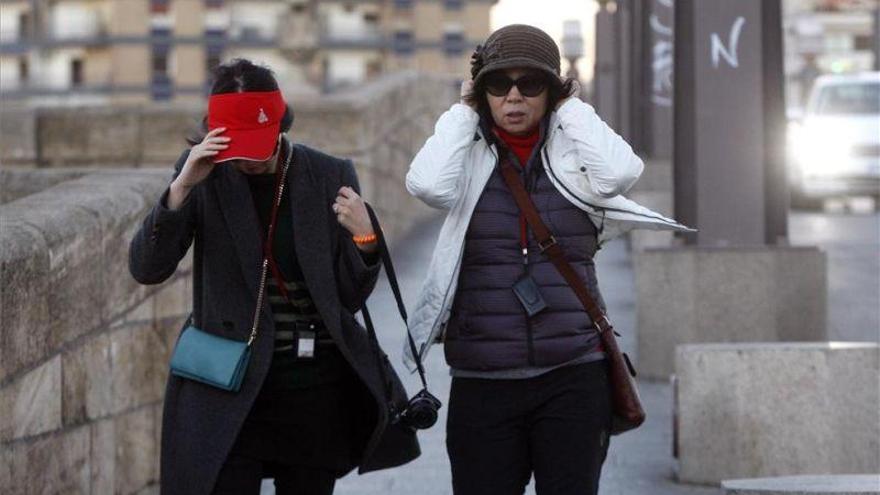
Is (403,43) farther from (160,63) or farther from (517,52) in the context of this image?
(517,52)

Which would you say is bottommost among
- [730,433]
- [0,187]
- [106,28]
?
[730,433]

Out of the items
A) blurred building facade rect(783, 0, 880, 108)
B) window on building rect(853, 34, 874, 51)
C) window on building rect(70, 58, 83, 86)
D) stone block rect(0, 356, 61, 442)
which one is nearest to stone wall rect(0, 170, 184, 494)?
stone block rect(0, 356, 61, 442)

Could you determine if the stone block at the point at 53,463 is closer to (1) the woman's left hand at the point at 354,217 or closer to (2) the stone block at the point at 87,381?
(2) the stone block at the point at 87,381

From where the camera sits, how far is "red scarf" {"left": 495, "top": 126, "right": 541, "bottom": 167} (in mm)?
5023

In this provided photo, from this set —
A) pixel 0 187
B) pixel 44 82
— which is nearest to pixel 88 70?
pixel 44 82

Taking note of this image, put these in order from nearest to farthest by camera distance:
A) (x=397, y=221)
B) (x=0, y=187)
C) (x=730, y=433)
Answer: (x=730, y=433), (x=0, y=187), (x=397, y=221)

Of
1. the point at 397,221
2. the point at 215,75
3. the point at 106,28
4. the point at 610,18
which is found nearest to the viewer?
the point at 215,75

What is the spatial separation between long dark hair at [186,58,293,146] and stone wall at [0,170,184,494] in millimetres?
784

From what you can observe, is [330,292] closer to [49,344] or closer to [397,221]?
[49,344]

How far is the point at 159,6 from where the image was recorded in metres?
116

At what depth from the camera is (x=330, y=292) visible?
4938 millimetres

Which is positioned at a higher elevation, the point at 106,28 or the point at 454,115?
the point at 106,28

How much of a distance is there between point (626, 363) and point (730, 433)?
124 inches

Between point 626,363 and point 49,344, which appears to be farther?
point 49,344
